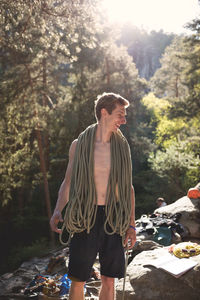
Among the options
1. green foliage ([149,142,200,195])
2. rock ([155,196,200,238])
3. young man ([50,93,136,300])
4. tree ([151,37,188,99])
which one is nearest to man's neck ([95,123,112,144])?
young man ([50,93,136,300])

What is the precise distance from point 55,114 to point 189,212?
30.9 feet

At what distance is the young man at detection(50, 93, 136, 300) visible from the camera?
2.21m

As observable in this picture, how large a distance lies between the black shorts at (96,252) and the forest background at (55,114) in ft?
11.4

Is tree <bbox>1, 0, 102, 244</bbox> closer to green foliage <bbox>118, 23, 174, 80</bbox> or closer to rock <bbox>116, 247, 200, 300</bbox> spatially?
rock <bbox>116, 247, 200, 300</bbox>

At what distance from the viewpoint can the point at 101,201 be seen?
2348mm

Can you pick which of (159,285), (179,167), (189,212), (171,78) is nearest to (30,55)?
(189,212)

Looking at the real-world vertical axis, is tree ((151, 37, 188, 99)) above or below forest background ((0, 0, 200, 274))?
above

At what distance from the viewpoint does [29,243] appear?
13.5 metres

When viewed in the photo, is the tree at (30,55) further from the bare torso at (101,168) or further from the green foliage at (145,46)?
→ the green foliage at (145,46)

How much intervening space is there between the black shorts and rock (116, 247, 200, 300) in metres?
1.24

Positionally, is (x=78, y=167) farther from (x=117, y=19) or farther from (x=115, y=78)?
(x=117, y=19)

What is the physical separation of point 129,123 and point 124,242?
53.4 feet

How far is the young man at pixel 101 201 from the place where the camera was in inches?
87.0

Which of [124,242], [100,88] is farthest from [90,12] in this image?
[100,88]
